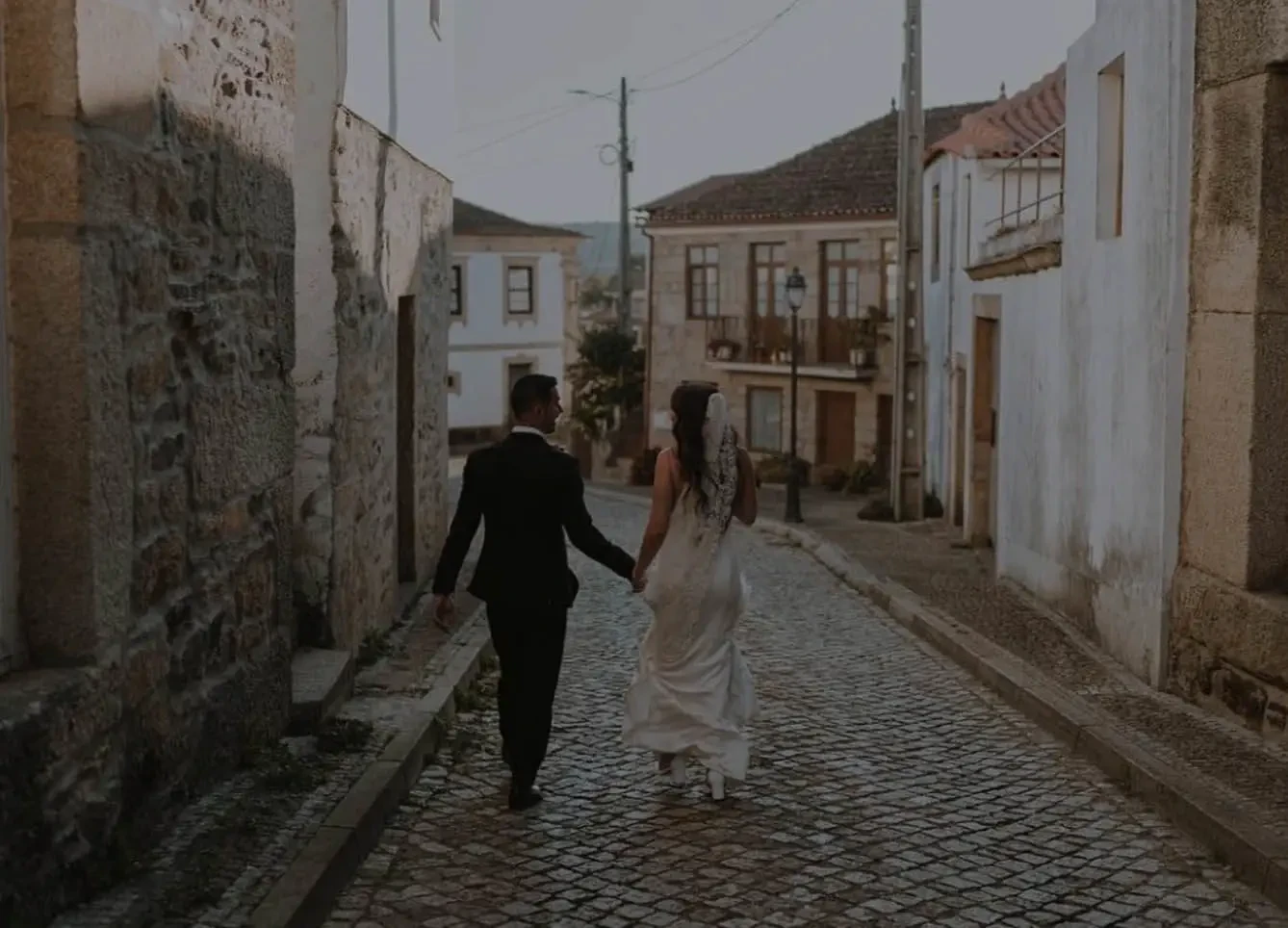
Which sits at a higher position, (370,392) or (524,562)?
(370,392)

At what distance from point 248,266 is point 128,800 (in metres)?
2.33

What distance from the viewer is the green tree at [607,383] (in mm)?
40594

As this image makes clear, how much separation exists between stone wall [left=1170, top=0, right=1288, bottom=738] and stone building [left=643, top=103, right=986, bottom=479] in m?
25.4

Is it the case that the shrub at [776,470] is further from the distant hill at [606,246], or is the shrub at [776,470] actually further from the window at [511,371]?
the distant hill at [606,246]

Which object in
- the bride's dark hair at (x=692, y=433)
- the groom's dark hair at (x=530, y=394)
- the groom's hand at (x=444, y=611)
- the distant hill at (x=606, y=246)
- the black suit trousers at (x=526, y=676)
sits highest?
the distant hill at (x=606, y=246)

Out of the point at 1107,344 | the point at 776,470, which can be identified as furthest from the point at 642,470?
the point at 1107,344

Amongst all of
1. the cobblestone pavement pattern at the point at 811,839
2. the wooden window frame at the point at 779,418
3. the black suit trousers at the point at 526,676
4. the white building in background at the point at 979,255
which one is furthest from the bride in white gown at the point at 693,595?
the wooden window frame at the point at 779,418

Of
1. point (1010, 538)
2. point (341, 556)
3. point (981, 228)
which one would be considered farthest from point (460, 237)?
point (341, 556)

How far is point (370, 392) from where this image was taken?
424 inches

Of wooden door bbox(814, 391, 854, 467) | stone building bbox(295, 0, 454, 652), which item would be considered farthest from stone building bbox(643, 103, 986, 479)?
stone building bbox(295, 0, 454, 652)

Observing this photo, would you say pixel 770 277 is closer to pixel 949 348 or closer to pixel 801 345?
pixel 801 345

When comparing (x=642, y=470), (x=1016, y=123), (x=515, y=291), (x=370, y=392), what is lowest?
(x=642, y=470)

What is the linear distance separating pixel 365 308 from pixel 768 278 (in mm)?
26737

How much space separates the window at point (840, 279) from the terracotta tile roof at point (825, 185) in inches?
28.5
